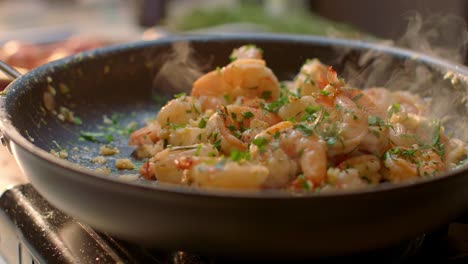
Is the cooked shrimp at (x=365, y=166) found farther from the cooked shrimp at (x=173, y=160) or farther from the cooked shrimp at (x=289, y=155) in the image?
the cooked shrimp at (x=173, y=160)

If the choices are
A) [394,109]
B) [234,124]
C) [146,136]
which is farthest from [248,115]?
[394,109]

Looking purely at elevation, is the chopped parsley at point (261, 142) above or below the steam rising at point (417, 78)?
above

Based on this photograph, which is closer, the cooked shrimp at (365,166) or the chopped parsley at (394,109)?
the cooked shrimp at (365,166)

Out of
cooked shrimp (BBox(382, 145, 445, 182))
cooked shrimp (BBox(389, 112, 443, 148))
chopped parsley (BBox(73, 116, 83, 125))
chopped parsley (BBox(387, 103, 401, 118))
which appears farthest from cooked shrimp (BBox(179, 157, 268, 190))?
chopped parsley (BBox(73, 116, 83, 125))

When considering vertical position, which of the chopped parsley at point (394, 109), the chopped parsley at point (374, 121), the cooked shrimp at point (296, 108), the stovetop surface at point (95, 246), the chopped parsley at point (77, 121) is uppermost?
the chopped parsley at point (374, 121)

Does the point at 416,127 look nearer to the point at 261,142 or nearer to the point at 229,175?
the point at 261,142

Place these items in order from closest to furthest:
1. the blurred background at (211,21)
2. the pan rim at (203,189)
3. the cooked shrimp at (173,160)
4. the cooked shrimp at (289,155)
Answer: the pan rim at (203,189)
the cooked shrimp at (289,155)
the cooked shrimp at (173,160)
the blurred background at (211,21)

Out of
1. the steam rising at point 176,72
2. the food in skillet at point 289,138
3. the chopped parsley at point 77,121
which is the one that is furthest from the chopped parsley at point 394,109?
the chopped parsley at point 77,121
